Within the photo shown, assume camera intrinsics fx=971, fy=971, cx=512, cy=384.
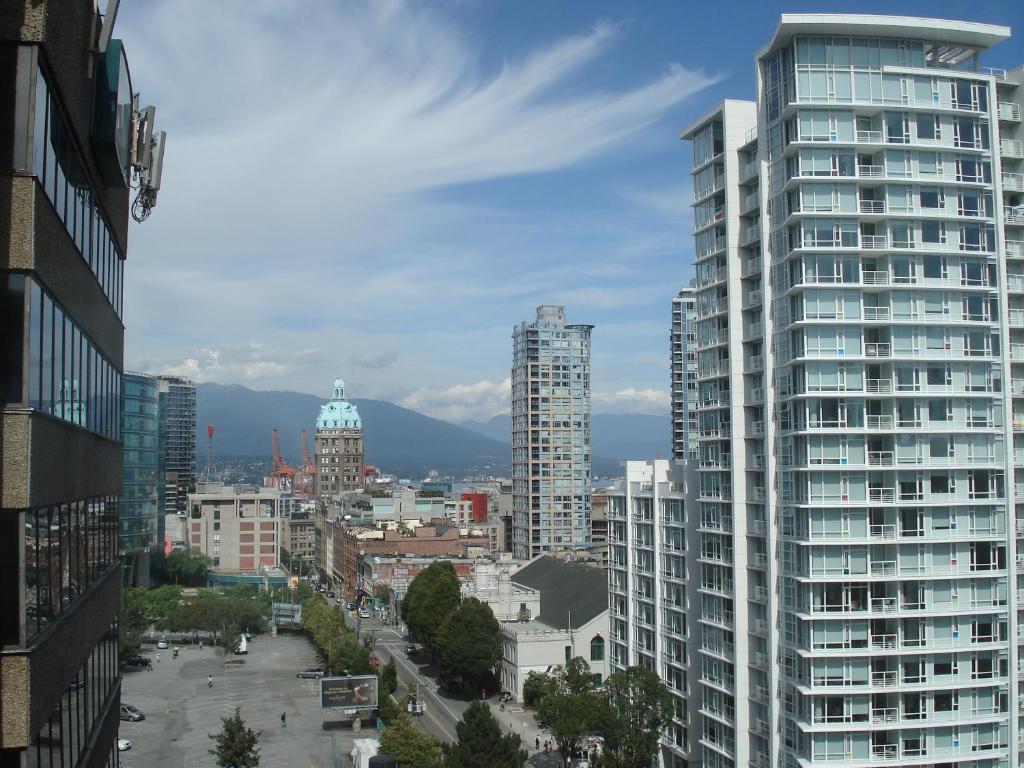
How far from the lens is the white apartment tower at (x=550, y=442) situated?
12125 cm

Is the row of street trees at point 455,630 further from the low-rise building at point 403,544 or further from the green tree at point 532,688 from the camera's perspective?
the low-rise building at point 403,544

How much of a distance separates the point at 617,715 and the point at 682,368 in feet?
303

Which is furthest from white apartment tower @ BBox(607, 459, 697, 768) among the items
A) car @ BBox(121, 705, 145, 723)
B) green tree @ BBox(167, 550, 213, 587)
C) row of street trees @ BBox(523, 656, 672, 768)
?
green tree @ BBox(167, 550, 213, 587)

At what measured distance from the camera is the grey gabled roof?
75938 mm

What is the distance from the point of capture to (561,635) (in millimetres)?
72625

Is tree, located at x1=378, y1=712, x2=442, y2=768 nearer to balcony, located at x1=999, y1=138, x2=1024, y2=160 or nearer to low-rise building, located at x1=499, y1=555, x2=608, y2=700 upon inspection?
low-rise building, located at x1=499, y1=555, x2=608, y2=700

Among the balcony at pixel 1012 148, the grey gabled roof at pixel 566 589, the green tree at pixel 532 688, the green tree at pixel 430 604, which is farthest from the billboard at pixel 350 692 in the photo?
A: the balcony at pixel 1012 148

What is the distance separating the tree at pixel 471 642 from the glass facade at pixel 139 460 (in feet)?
99.9

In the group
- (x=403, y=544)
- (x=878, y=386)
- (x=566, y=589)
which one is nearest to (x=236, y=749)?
(x=878, y=386)

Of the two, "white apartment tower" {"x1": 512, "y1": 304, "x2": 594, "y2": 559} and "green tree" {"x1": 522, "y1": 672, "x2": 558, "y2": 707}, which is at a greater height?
"white apartment tower" {"x1": 512, "y1": 304, "x2": 594, "y2": 559}

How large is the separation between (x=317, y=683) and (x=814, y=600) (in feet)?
183

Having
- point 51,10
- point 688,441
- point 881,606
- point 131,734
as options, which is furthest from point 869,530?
point 688,441

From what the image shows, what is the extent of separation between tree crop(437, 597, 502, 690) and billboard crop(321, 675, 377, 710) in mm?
8288

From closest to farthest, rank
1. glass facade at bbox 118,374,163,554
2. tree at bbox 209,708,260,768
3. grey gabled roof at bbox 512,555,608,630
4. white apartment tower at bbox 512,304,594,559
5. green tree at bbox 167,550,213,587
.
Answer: tree at bbox 209,708,260,768
grey gabled roof at bbox 512,555,608,630
glass facade at bbox 118,374,163,554
white apartment tower at bbox 512,304,594,559
green tree at bbox 167,550,213,587
